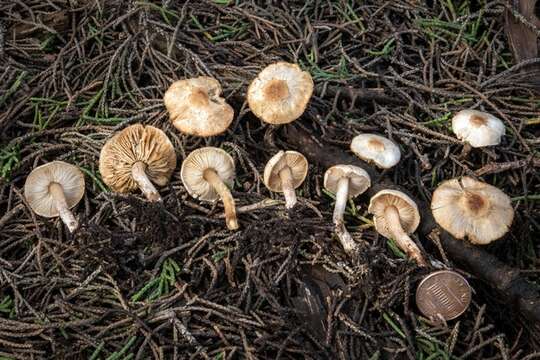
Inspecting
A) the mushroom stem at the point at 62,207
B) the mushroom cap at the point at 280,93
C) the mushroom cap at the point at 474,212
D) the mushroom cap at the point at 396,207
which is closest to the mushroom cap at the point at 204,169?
the mushroom cap at the point at 280,93

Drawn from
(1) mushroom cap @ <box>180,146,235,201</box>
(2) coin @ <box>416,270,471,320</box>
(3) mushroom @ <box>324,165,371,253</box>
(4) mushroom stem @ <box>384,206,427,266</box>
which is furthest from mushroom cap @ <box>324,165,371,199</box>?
(2) coin @ <box>416,270,471,320</box>

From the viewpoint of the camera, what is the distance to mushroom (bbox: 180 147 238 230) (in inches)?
144

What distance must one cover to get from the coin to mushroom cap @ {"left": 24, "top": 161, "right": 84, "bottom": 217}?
2425 millimetres

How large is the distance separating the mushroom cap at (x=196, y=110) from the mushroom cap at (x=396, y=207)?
1.19 meters

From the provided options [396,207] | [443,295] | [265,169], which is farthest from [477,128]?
[265,169]

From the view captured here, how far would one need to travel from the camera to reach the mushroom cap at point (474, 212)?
3.45m

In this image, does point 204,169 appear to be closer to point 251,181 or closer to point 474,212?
point 251,181

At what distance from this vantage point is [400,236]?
3.53 metres

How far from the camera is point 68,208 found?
3689mm

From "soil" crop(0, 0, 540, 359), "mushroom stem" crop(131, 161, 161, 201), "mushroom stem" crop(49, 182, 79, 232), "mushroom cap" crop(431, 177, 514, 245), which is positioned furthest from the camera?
"mushroom stem" crop(131, 161, 161, 201)

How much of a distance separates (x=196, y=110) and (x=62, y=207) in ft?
3.73

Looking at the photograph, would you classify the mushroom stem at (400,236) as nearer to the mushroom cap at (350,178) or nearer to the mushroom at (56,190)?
the mushroom cap at (350,178)

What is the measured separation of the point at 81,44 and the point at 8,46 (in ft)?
1.98

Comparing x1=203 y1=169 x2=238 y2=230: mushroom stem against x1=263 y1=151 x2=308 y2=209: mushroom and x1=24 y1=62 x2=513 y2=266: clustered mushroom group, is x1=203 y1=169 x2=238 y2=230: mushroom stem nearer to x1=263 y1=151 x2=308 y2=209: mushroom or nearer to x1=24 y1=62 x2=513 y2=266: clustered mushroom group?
x1=24 y1=62 x2=513 y2=266: clustered mushroom group
